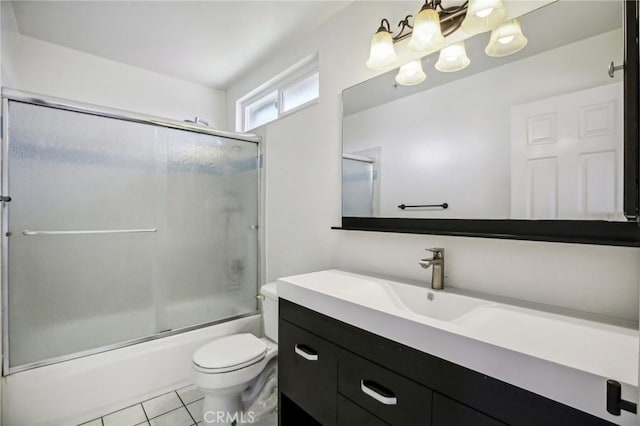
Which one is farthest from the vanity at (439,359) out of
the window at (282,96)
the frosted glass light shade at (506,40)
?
the window at (282,96)

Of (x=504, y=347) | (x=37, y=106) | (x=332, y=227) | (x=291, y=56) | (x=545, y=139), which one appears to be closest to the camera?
(x=504, y=347)

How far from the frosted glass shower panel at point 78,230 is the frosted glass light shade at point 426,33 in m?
1.75

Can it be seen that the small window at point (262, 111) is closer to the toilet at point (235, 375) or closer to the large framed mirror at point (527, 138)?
the large framed mirror at point (527, 138)

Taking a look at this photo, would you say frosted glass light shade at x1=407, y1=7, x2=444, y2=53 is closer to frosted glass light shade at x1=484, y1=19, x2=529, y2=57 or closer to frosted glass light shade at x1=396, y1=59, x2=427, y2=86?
frosted glass light shade at x1=396, y1=59, x2=427, y2=86

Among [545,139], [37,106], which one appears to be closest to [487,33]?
[545,139]

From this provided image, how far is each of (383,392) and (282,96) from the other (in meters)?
2.20

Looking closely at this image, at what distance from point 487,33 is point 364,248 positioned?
1.11 meters

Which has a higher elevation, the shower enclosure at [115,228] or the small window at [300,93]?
the small window at [300,93]

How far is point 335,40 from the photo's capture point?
1.84 metres

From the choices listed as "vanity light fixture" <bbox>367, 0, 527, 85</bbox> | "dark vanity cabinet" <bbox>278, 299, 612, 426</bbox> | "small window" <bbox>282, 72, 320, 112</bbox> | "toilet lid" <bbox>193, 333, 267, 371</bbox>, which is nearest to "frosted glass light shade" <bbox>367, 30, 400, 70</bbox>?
"vanity light fixture" <bbox>367, 0, 527, 85</bbox>

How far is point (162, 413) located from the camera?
5.77 feet

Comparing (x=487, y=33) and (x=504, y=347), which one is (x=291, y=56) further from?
(x=504, y=347)

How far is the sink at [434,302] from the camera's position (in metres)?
1.10

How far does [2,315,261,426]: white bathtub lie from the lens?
1542mm
